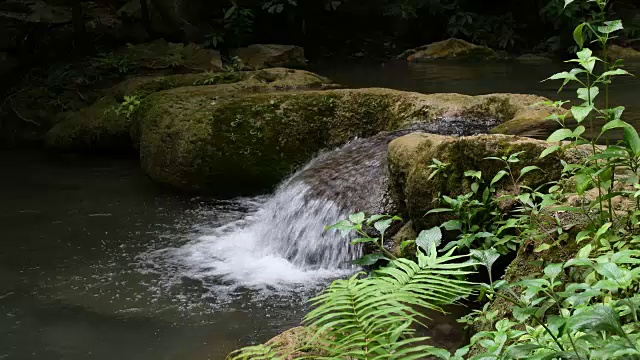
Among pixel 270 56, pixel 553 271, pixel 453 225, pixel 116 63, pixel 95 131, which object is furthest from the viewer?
pixel 270 56

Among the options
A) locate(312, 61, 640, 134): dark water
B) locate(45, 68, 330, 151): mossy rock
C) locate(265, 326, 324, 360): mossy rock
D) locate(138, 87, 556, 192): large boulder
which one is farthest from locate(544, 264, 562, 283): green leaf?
locate(45, 68, 330, 151): mossy rock

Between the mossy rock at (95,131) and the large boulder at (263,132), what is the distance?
1402 millimetres

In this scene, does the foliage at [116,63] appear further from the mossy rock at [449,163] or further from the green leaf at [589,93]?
the green leaf at [589,93]

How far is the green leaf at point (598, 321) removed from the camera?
1332mm

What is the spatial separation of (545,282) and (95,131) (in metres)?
7.40

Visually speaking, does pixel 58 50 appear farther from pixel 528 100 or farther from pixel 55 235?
pixel 528 100

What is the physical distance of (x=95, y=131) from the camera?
26.7 ft

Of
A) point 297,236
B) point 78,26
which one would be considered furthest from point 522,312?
point 78,26

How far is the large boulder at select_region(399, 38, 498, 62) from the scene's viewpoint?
535 inches

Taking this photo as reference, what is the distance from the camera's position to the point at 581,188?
7.30 feet

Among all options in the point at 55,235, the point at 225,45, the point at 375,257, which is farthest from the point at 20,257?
the point at 225,45

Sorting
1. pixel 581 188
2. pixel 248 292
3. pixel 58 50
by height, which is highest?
pixel 58 50

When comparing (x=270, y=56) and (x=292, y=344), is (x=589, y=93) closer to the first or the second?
(x=292, y=344)

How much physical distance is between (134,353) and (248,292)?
92cm
